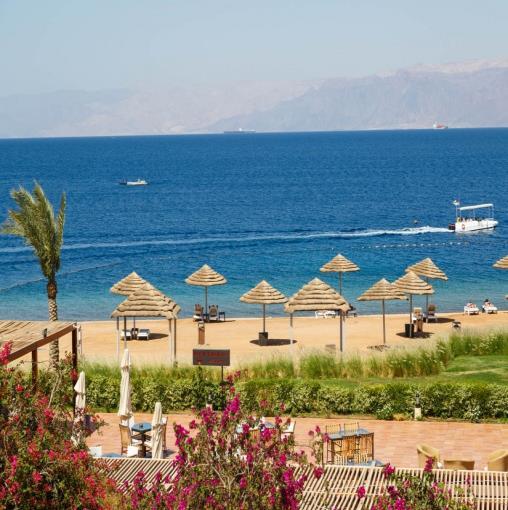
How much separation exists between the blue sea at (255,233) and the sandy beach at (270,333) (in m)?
4.66

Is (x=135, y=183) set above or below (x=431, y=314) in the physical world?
above

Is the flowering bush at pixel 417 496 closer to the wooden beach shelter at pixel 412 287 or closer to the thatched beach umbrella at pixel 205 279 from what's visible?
the wooden beach shelter at pixel 412 287

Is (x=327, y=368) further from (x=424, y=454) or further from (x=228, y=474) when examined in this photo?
(x=228, y=474)

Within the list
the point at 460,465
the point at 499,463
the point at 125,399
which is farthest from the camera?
the point at 125,399

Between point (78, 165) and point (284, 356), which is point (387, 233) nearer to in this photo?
point (284, 356)

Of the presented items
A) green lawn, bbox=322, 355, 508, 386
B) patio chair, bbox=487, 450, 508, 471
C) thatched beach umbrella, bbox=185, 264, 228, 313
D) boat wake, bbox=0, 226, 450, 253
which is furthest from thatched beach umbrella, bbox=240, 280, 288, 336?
boat wake, bbox=0, 226, 450, 253

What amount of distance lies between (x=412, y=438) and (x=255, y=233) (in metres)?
53.8

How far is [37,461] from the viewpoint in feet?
31.1

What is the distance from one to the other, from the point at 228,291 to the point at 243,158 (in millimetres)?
148383

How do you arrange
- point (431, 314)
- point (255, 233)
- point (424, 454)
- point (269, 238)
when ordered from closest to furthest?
point (424, 454)
point (431, 314)
point (269, 238)
point (255, 233)

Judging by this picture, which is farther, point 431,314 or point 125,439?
point 431,314

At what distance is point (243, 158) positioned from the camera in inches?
7594

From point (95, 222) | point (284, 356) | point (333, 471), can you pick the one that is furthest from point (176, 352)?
point (95, 222)

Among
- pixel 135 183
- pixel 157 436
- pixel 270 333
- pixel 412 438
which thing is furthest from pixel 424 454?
pixel 135 183
